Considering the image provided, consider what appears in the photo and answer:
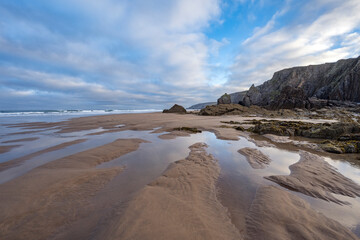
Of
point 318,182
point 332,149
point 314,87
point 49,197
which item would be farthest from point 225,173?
point 314,87

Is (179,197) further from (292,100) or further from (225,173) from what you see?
(292,100)

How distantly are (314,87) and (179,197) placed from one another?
8246 cm

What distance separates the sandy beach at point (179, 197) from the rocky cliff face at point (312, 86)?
1626 inches

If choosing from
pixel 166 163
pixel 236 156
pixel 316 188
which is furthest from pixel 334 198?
pixel 166 163

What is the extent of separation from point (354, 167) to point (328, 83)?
7425 centimetres

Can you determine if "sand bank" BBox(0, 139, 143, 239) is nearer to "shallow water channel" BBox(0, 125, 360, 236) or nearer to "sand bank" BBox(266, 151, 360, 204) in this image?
"shallow water channel" BBox(0, 125, 360, 236)

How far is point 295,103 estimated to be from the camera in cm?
3541

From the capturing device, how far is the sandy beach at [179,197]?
1747 mm

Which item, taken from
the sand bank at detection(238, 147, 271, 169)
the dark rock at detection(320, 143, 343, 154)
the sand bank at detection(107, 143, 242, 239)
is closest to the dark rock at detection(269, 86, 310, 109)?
the dark rock at detection(320, 143, 343, 154)

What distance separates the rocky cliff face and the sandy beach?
41296mm

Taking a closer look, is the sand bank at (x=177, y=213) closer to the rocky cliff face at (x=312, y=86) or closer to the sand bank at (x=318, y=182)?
the sand bank at (x=318, y=182)

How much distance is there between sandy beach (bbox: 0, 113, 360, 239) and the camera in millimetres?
1747

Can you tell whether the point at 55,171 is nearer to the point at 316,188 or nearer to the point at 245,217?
the point at 245,217

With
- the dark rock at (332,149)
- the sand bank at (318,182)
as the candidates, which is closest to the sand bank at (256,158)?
the sand bank at (318,182)
